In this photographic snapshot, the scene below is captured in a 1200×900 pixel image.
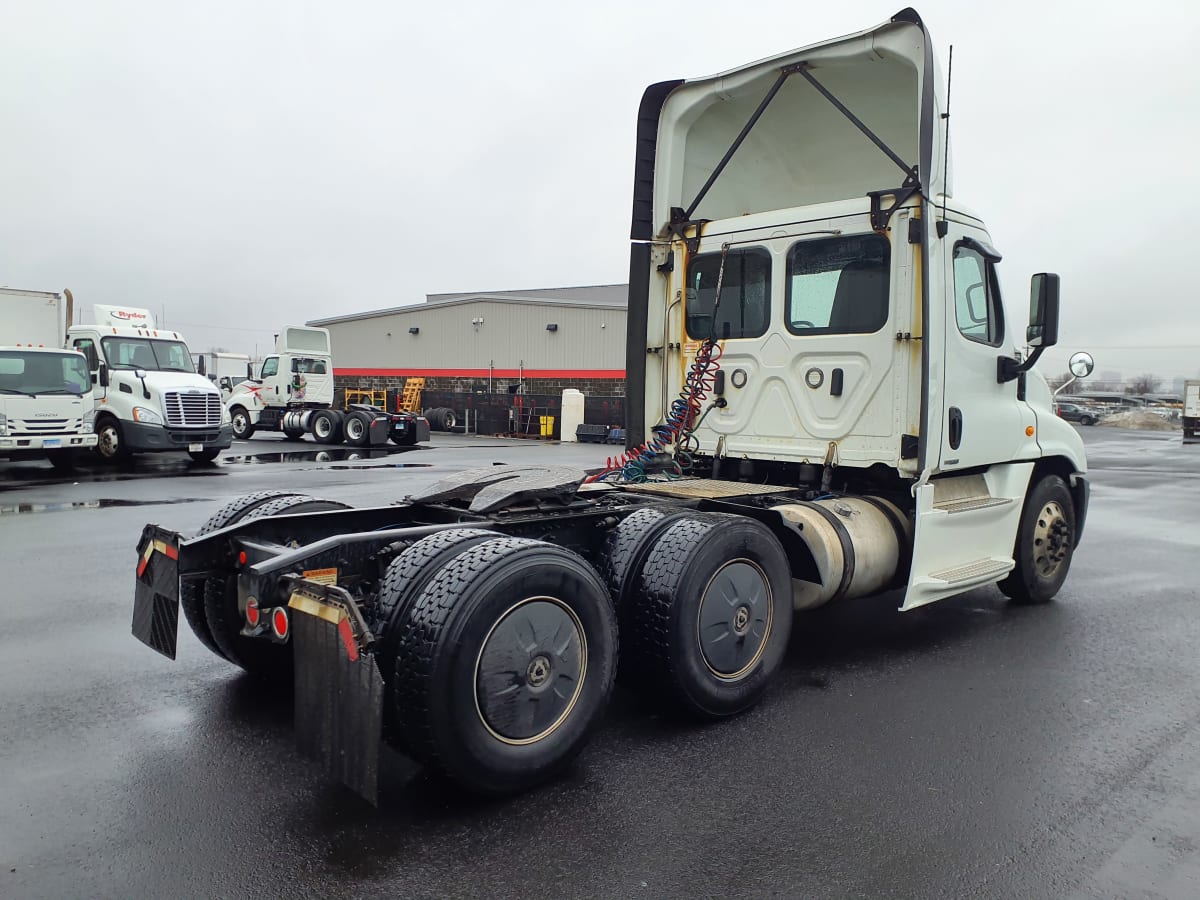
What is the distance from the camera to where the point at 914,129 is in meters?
5.96

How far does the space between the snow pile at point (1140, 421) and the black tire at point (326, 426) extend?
137 feet

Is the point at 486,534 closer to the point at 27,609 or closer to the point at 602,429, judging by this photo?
the point at 27,609

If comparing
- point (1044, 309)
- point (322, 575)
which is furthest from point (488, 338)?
point (322, 575)

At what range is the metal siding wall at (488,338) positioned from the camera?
32875 mm

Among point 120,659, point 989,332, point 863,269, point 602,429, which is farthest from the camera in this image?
point 602,429

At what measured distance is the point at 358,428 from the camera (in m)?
24.1

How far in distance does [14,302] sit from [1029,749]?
59.5 feet

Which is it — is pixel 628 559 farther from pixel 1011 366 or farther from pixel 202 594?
pixel 1011 366

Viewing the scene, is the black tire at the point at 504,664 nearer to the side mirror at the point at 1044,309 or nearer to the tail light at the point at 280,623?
the tail light at the point at 280,623

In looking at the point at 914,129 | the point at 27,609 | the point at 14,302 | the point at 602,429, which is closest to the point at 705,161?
the point at 914,129

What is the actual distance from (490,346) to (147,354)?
747 inches

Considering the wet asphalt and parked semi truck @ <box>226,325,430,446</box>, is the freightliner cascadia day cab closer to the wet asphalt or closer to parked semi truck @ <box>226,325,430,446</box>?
the wet asphalt

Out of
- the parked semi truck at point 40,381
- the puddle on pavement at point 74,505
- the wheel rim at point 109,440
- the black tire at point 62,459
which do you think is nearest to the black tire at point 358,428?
the wheel rim at point 109,440

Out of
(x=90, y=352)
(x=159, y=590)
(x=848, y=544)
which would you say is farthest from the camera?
(x=90, y=352)
